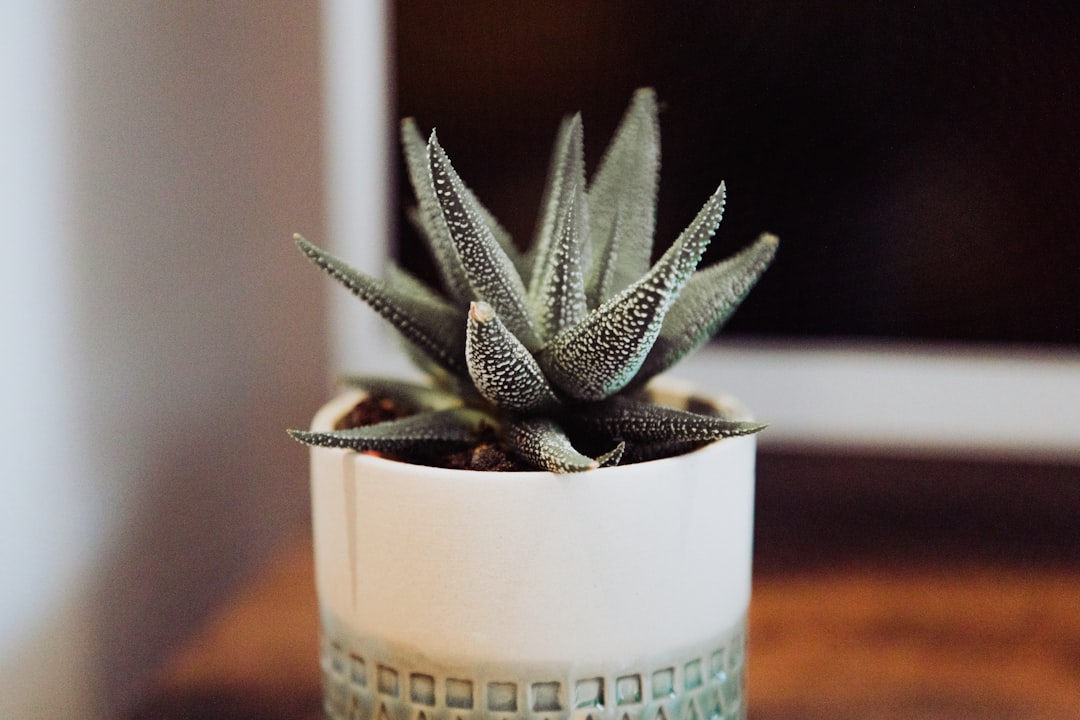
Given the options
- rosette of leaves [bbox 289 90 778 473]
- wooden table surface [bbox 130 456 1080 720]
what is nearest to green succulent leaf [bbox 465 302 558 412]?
rosette of leaves [bbox 289 90 778 473]

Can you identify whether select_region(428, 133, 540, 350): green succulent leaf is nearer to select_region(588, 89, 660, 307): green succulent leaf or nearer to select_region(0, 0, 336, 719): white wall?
select_region(588, 89, 660, 307): green succulent leaf

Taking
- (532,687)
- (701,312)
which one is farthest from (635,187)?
(532,687)

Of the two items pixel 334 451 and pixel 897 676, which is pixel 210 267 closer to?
pixel 334 451

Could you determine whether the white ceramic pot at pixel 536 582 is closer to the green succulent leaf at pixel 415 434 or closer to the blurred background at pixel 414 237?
the green succulent leaf at pixel 415 434

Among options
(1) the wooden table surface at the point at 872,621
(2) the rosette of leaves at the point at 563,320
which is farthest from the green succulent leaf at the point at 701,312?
(1) the wooden table surface at the point at 872,621

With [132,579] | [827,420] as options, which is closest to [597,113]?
[827,420]

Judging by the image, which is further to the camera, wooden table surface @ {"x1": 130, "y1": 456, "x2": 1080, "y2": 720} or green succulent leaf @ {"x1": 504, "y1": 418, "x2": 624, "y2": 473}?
wooden table surface @ {"x1": 130, "y1": 456, "x2": 1080, "y2": 720}
